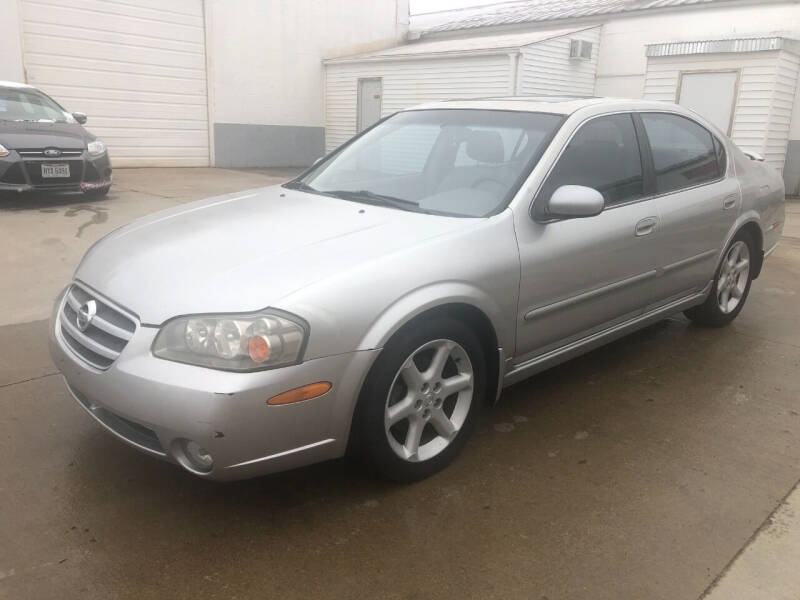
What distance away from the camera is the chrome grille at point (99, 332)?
101 inches

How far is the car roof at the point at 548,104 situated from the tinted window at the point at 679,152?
140 mm

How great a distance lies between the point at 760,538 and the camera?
2.62m

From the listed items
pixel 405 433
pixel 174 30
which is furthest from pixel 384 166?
pixel 174 30

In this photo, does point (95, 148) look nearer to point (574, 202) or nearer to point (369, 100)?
point (574, 202)

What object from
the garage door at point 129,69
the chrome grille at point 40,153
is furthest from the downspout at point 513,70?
the chrome grille at point 40,153

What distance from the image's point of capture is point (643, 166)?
3.91m

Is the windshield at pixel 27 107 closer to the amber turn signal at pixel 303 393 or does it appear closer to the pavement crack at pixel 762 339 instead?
the amber turn signal at pixel 303 393

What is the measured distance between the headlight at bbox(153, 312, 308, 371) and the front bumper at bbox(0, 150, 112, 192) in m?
7.50

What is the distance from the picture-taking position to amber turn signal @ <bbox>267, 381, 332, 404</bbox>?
93.4 inches

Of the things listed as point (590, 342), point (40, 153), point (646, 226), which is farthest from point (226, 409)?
point (40, 153)

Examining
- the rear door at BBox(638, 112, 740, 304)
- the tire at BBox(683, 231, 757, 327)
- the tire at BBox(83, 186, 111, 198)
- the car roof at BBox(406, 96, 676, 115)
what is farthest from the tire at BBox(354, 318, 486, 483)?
the tire at BBox(83, 186, 111, 198)

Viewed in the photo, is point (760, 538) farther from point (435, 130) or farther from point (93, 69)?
point (93, 69)

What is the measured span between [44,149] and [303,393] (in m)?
7.98

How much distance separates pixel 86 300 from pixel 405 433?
4.70 ft
